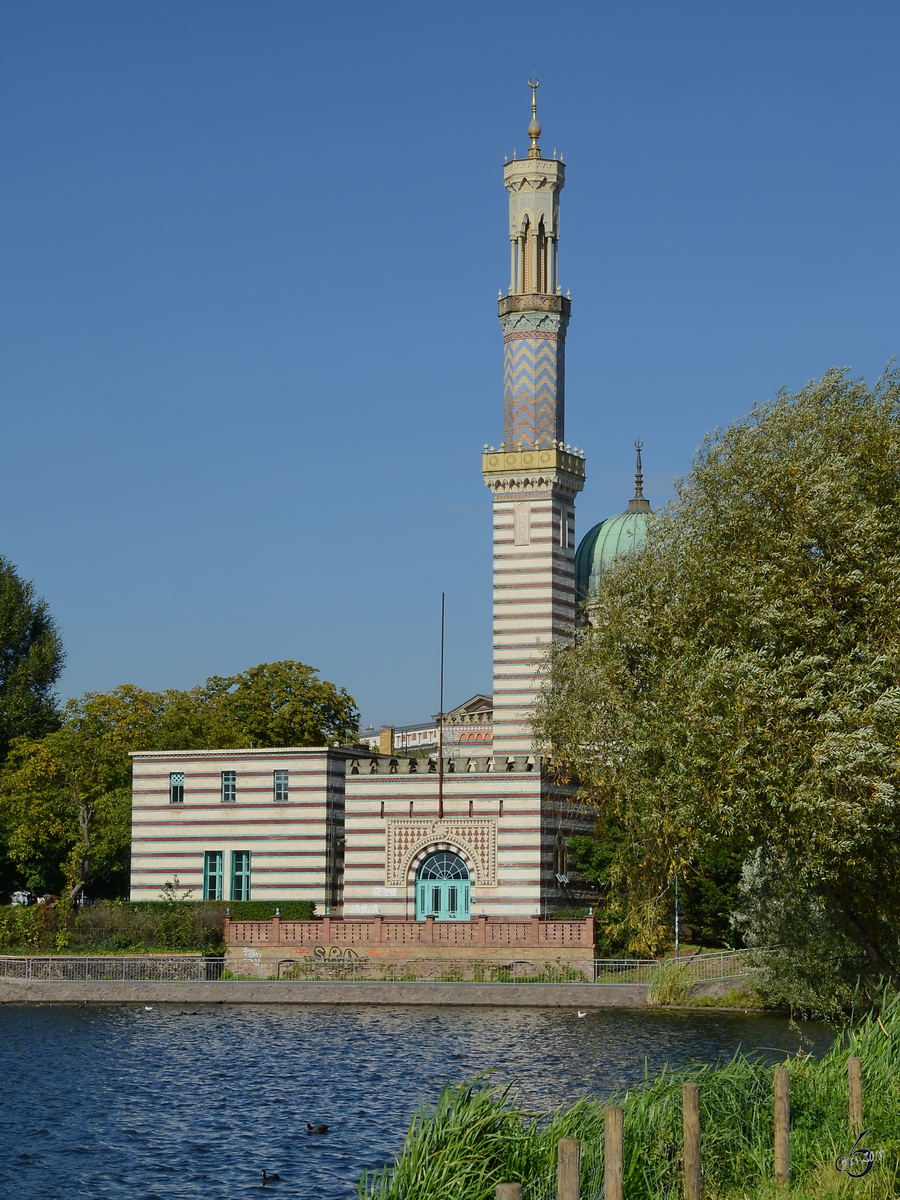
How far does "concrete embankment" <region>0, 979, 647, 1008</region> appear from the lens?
5522cm

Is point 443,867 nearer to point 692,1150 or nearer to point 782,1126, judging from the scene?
point 782,1126

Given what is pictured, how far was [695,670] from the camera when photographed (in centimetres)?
3064

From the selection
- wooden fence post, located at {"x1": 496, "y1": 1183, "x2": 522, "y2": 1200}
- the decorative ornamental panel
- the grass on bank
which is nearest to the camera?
wooden fence post, located at {"x1": 496, "y1": 1183, "x2": 522, "y2": 1200}

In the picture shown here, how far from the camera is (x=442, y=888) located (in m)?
64.4

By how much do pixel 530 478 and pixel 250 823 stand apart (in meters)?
17.6

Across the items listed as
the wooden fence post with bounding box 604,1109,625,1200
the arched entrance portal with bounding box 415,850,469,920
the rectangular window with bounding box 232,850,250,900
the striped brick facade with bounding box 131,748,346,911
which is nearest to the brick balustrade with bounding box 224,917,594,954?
the arched entrance portal with bounding box 415,850,469,920

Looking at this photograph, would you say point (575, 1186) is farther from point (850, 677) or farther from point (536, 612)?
point (536, 612)

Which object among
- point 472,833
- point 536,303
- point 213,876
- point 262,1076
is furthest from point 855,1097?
point 536,303

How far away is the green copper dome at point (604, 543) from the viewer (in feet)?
262

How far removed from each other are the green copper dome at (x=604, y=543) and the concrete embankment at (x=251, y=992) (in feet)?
88.6

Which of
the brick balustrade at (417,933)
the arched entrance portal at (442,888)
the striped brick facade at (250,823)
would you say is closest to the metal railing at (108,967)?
the brick balustrade at (417,933)

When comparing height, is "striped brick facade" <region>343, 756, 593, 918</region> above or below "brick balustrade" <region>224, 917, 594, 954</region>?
above

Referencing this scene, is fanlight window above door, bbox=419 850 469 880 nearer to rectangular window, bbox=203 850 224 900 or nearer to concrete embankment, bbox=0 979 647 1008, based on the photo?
rectangular window, bbox=203 850 224 900

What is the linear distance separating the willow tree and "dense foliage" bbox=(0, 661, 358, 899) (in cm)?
4229
